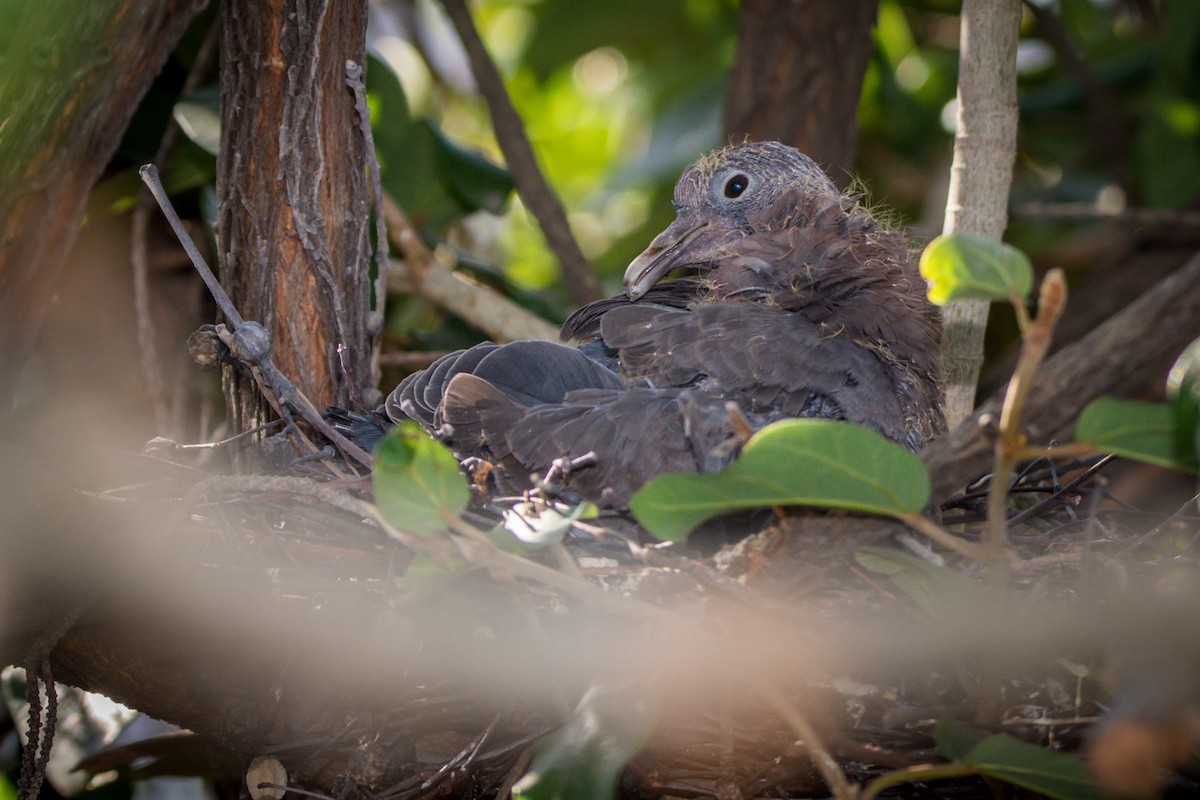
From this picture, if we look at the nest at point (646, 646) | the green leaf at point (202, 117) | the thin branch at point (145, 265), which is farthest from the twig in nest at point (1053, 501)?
the thin branch at point (145, 265)

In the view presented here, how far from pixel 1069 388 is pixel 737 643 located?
36cm

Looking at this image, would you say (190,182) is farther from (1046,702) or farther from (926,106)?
(926,106)

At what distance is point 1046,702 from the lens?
1139 mm

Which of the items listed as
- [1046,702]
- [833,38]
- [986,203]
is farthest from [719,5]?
[1046,702]

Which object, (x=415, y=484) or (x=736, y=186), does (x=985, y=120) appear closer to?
(x=736, y=186)

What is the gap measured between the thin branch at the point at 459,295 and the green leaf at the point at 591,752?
123 centimetres

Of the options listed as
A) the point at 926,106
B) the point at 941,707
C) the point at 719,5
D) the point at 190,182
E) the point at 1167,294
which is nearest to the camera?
the point at 1167,294

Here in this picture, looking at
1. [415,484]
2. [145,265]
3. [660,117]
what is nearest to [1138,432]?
[415,484]

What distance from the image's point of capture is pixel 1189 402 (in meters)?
0.85

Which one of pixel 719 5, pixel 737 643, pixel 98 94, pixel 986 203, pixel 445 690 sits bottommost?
pixel 445 690

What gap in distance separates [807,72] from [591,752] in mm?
1735

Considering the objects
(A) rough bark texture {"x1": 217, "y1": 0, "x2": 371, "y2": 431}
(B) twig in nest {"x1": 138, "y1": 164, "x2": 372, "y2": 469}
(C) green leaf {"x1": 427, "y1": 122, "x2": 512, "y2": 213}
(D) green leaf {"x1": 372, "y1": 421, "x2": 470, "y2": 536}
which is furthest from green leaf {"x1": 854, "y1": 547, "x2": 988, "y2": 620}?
(C) green leaf {"x1": 427, "y1": 122, "x2": 512, "y2": 213}

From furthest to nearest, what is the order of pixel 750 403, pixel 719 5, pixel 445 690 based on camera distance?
pixel 719 5 < pixel 750 403 < pixel 445 690

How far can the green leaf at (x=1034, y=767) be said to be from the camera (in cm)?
93
